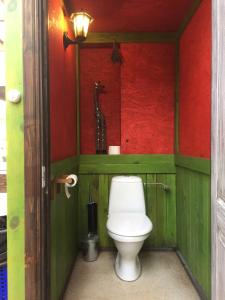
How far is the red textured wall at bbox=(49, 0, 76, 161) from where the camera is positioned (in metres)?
1.53

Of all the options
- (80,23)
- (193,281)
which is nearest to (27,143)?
(80,23)

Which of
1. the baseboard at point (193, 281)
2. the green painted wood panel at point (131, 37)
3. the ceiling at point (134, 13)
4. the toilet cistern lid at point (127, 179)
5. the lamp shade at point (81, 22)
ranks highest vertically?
A: the ceiling at point (134, 13)

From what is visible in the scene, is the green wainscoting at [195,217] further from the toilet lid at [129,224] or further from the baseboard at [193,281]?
the toilet lid at [129,224]

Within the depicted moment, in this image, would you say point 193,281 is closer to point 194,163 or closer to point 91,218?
point 194,163

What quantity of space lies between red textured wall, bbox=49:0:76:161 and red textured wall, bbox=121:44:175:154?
626 millimetres

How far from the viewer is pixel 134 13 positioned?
221 cm

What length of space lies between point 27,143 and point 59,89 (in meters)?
0.78

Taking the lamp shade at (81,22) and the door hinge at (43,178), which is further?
the lamp shade at (81,22)

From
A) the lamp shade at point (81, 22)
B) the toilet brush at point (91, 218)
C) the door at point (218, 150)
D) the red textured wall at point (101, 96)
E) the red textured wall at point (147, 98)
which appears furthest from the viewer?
the red textured wall at point (101, 96)

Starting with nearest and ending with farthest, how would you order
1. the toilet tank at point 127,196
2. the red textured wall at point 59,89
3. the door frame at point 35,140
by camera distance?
the door frame at point 35,140, the red textured wall at point 59,89, the toilet tank at point 127,196

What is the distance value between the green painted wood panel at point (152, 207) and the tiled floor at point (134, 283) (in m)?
0.23

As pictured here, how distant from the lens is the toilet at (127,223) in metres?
1.89

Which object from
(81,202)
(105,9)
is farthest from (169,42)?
(81,202)

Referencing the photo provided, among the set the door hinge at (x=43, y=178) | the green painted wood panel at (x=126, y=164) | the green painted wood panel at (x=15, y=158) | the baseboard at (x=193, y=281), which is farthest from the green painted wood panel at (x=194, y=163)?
the green painted wood panel at (x=15, y=158)
